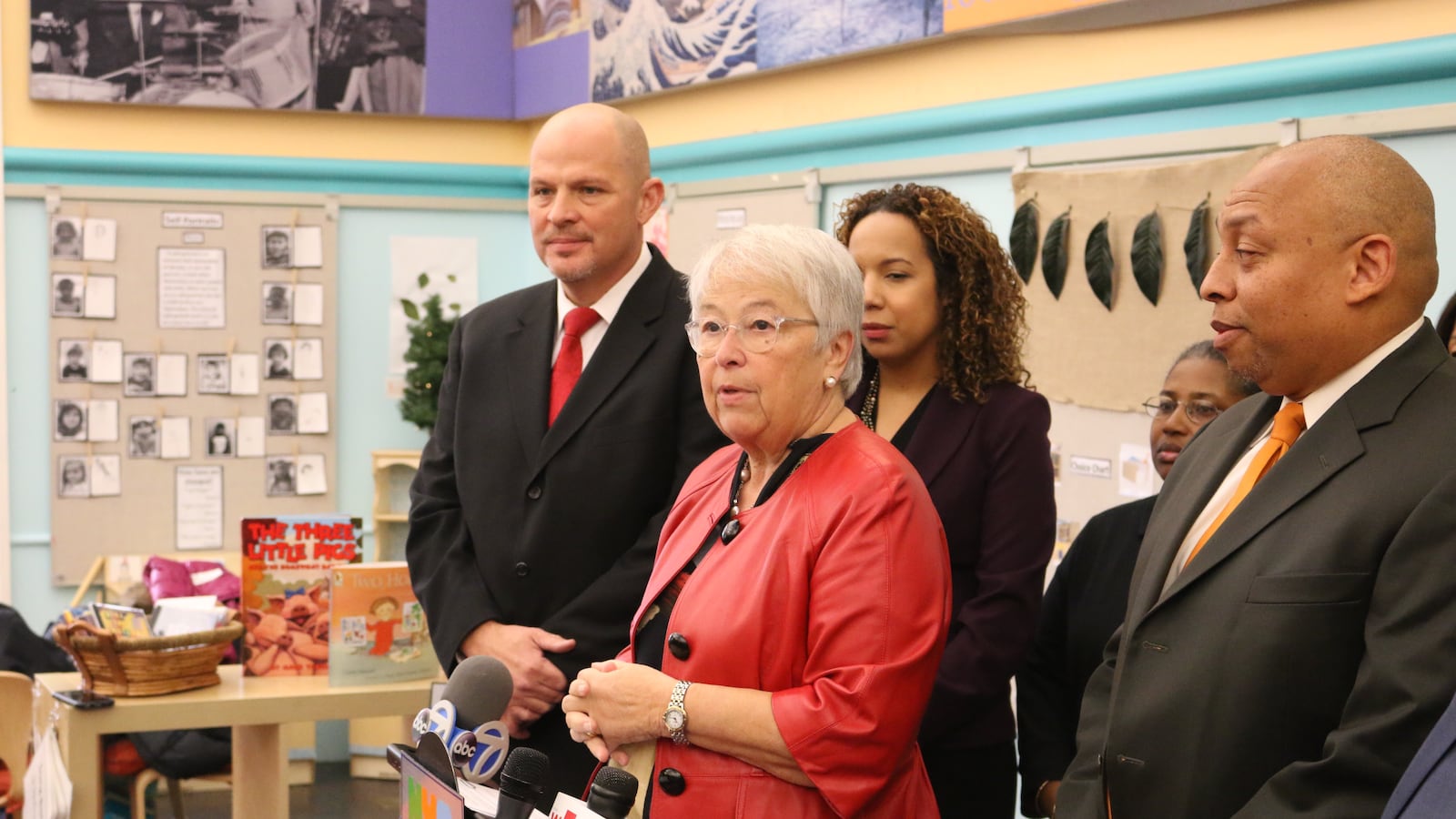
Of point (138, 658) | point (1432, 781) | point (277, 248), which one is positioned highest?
point (277, 248)

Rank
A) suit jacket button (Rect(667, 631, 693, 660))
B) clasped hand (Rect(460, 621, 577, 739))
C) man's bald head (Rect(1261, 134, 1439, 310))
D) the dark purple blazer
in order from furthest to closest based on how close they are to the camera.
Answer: clasped hand (Rect(460, 621, 577, 739)) → the dark purple blazer → suit jacket button (Rect(667, 631, 693, 660)) → man's bald head (Rect(1261, 134, 1439, 310))

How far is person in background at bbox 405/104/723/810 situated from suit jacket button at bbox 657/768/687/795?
71 centimetres

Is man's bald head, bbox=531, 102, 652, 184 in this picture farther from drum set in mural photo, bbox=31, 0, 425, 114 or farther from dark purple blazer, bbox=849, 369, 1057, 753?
drum set in mural photo, bbox=31, 0, 425, 114

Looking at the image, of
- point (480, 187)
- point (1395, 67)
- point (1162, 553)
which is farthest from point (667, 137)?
point (1162, 553)

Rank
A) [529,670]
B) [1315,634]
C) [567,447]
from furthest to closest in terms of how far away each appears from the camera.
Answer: [567,447] < [529,670] < [1315,634]

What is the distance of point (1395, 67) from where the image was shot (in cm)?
302

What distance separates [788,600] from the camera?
1896 mm

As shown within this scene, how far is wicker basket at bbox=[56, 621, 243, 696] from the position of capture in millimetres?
3492

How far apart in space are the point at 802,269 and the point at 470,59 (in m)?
5.52

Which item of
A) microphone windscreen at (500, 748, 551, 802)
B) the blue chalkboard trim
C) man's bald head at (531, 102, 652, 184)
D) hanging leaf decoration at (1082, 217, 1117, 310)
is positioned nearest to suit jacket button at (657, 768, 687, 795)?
microphone windscreen at (500, 748, 551, 802)

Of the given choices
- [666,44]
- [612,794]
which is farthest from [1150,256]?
[666,44]

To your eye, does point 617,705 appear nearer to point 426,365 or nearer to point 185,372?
point 426,365

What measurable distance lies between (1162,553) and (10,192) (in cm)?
615

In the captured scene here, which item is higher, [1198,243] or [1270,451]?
[1198,243]
